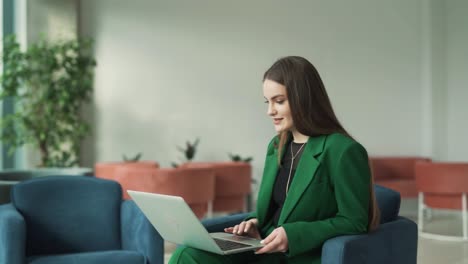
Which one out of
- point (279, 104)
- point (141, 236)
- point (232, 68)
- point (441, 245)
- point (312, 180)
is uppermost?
point (232, 68)

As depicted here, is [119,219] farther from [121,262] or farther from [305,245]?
[305,245]

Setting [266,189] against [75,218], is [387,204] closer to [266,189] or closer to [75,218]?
[266,189]

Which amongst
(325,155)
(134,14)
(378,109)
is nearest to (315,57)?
(378,109)

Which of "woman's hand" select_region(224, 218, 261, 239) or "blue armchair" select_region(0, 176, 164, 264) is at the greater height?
"woman's hand" select_region(224, 218, 261, 239)

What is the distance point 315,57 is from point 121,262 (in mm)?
5800

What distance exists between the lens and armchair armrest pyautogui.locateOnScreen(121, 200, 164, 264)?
3.34 meters

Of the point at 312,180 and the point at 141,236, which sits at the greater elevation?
the point at 312,180

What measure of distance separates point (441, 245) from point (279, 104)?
14.1 ft

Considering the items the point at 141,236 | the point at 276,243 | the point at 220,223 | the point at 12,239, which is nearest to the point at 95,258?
the point at 141,236

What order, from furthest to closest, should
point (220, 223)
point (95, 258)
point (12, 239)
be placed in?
point (95, 258) → point (12, 239) → point (220, 223)

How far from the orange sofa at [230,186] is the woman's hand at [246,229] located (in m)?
4.43

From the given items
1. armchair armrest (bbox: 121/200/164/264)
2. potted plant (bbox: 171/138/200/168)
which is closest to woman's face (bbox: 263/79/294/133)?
armchair armrest (bbox: 121/200/164/264)

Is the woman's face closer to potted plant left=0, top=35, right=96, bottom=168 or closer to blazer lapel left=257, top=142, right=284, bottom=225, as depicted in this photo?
blazer lapel left=257, top=142, right=284, bottom=225

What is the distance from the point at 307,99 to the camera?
7.80ft
